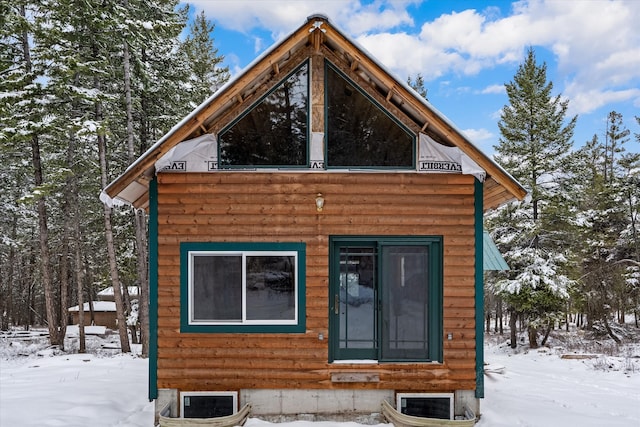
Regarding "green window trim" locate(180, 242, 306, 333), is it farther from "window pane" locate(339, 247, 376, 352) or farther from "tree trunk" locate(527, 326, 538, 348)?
"tree trunk" locate(527, 326, 538, 348)

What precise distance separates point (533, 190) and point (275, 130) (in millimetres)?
13787

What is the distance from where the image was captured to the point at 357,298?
6.45 m

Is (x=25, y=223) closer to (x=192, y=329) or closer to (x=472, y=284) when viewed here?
(x=192, y=329)

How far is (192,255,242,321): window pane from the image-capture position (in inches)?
247

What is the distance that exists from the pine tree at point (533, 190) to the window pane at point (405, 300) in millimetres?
10927

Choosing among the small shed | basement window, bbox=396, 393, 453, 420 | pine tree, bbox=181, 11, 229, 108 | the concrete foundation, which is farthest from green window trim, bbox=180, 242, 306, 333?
the small shed

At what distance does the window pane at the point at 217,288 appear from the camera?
628 centimetres

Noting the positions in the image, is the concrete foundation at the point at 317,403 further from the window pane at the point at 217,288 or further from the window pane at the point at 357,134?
the window pane at the point at 357,134

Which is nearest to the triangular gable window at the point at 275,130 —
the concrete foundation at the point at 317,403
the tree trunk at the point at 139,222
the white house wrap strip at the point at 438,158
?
the white house wrap strip at the point at 438,158

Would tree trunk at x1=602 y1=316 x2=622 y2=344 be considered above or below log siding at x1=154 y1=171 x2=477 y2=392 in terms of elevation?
below

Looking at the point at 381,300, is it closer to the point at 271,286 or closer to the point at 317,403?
the point at 271,286

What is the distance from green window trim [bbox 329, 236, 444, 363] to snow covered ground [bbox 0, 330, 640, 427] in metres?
1.14

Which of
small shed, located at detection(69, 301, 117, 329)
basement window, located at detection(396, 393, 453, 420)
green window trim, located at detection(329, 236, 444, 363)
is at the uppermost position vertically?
green window trim, located at detection(329, 236, 444, 363)

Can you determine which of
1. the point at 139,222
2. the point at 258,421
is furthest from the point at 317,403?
the point at 139,222
